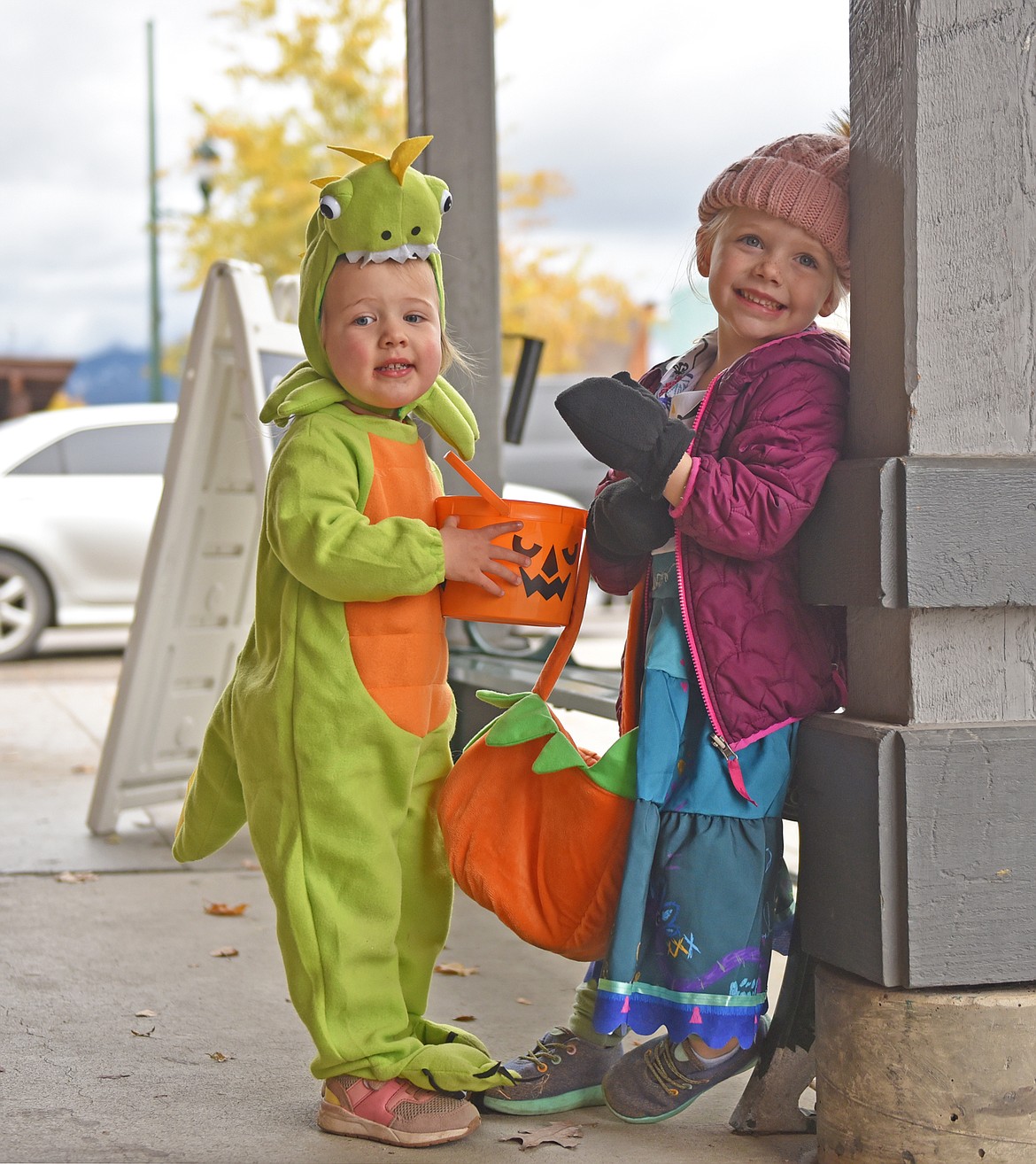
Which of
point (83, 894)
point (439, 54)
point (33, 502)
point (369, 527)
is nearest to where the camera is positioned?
point (369, 527)

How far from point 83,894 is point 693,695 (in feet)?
8.42

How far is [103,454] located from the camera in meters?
10.5

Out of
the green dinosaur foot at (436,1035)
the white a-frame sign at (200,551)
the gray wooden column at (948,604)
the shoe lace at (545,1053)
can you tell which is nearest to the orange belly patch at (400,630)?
the green dinosaur foot at (436,1035)

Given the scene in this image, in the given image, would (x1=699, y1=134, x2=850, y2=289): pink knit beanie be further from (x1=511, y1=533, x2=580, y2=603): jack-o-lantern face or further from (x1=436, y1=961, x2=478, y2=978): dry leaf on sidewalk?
(x1=436, y1=961, x2=478, y2=978): dry leaf on sidewalk

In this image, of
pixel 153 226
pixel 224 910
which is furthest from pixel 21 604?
pixel 153 226

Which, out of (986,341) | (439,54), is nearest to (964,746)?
(986,341)

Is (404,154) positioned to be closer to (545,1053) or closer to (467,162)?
(545,1053)

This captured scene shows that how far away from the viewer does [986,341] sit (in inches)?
92.4

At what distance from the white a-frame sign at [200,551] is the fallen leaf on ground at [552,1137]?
266 centimetres

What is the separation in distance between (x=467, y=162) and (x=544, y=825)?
10.2 feet

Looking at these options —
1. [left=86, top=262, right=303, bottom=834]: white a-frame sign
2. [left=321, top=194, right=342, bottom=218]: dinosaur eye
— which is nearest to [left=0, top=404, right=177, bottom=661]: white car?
[left=86, top=262, right=303, bottom=834]: white a-frame sign

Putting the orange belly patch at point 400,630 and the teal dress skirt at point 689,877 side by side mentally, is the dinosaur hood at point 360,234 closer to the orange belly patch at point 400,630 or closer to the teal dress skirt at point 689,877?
the orange belly patch at point 400,630

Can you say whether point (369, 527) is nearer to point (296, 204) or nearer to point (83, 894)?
point (83, 894)

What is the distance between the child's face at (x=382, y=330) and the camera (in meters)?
2.60
